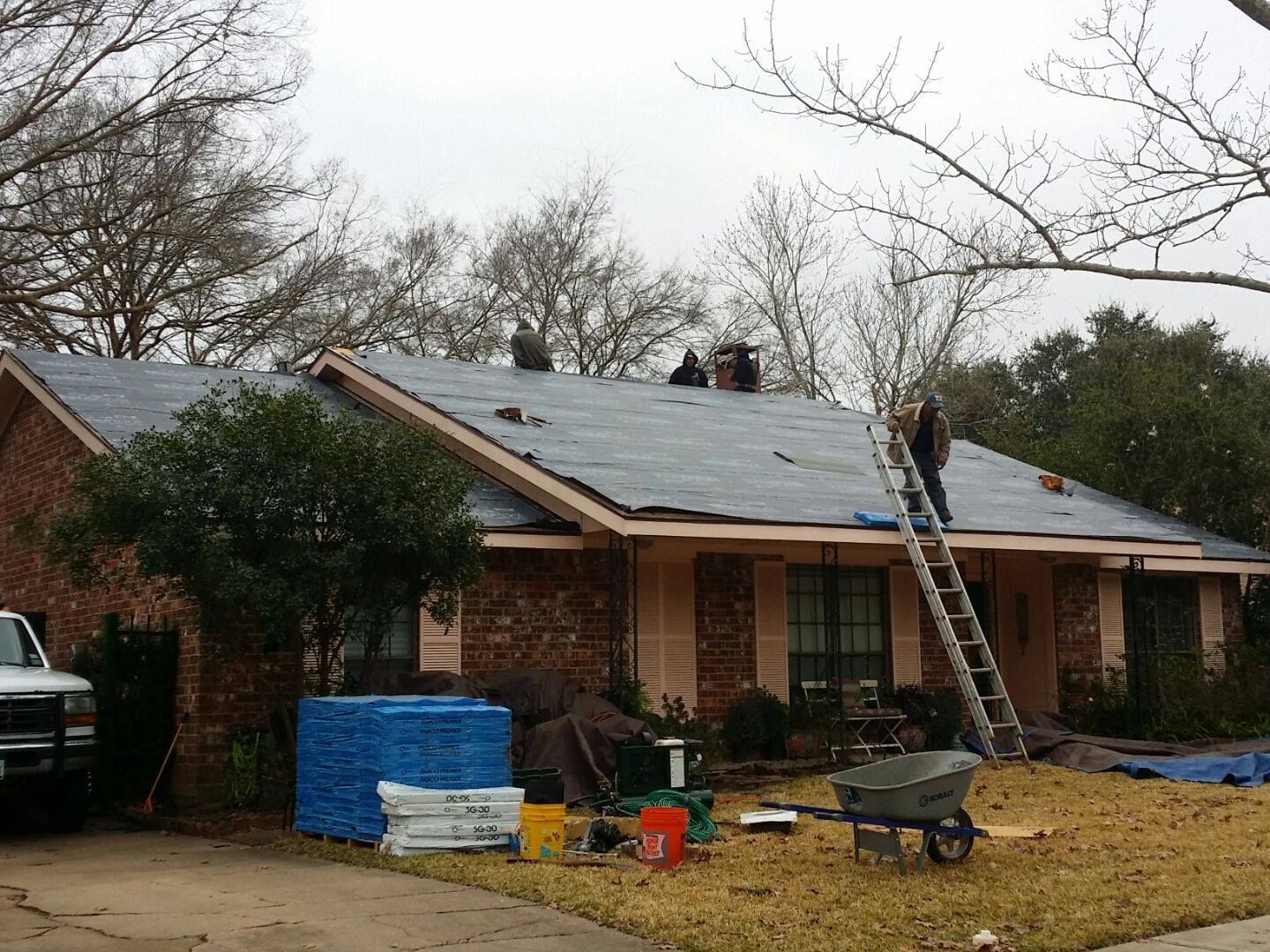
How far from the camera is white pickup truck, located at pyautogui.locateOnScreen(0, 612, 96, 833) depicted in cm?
1169

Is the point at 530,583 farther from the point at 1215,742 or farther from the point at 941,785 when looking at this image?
the point at 1215,742

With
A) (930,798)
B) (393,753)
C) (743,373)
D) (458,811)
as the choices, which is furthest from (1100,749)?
(743,373)

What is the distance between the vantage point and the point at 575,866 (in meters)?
9.42

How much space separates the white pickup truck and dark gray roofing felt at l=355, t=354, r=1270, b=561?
5.07 metres

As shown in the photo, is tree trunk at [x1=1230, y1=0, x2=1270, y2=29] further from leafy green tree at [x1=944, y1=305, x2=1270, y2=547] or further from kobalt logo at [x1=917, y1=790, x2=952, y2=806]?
leafy green tree at [x1=944, y1=305, x2=1270, y2=547]

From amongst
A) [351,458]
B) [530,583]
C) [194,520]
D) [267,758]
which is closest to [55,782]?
[267,758]

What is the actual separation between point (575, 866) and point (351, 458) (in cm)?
416

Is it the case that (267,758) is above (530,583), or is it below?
below

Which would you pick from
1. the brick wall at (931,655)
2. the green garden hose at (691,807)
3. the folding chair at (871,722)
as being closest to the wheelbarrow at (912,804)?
the green garden hose at (691,807)

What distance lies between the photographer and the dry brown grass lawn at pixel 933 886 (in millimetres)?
7484

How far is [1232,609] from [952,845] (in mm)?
13959

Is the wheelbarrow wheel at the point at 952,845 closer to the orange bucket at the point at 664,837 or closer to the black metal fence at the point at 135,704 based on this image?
the orange bucket at the point at 664,837

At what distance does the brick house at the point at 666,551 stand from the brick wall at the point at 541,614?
2cm

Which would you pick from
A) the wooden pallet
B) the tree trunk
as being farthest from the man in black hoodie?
the tree trunk
